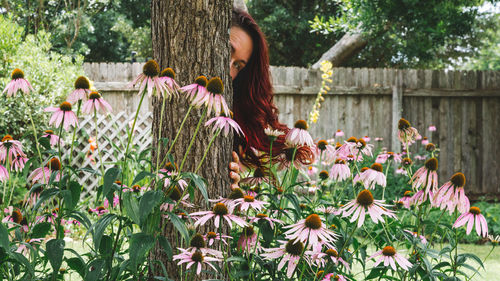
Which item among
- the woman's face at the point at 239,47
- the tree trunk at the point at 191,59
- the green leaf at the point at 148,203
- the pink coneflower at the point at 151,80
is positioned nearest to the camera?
the green leaf at the point at 148,203

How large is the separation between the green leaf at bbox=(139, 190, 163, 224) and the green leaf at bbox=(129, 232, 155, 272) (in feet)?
0.20

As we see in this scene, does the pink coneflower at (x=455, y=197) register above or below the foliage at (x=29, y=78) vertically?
below

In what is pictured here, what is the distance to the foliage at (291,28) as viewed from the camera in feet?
31.7

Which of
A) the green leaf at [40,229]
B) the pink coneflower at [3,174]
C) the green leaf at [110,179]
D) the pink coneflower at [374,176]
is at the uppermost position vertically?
the green leaf at [110,179]

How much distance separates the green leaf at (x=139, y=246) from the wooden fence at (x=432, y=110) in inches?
185

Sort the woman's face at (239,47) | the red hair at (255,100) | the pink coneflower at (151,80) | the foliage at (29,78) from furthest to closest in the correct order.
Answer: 1. the foliage at (29,78)
2. the red hair at (255,100)
3. the woman's face at (239,47)
4. the pink coneflower at (151,80)

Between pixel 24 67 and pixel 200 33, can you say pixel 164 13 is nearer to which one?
pixel 200 33

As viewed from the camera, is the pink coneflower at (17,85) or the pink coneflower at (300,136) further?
the pink coneflower at (300,136)

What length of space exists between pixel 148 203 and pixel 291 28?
9183 millimetres

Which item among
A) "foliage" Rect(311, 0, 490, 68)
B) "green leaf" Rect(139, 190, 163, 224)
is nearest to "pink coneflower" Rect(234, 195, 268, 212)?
Result: "green leaf" Rect(139, 190, 163, 224)

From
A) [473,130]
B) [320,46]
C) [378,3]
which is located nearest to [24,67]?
[378,3]

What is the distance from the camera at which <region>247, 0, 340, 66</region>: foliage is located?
967cm

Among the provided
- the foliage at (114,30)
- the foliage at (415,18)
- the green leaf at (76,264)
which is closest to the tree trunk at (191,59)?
the green leaf at (76,264)

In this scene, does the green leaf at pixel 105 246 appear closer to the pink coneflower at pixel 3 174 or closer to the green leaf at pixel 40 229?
the green leaf at pixel 40 229
